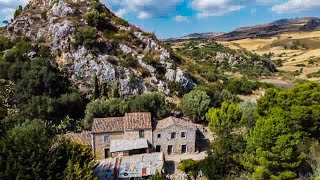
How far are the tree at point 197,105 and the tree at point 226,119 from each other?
9.39 metres

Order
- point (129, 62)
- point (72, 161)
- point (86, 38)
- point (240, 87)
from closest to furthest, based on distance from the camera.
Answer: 1. point (72, 161)
2. point (129, 62)
3. point (86, 38)
4. point (240, 87)

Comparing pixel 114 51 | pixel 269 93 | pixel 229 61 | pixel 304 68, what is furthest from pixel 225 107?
pixel 304 68

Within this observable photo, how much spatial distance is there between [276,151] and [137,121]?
20762 mm

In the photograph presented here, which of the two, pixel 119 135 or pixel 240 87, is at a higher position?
pixel 240 87

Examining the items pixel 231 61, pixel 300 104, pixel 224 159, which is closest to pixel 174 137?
pixel 224 159

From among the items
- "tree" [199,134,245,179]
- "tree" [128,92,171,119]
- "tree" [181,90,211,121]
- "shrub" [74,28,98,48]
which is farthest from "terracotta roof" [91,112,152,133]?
→ "shrub" [74,28,98,48]

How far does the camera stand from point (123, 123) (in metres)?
46.8

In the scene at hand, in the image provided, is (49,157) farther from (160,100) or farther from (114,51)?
(114,51)

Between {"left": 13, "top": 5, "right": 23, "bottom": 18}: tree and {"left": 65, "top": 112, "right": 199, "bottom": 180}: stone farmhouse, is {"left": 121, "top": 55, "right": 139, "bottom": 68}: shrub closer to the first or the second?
{"left": 65, "top": 112, "right": 199, "bottom": 180}: stone farmhouse

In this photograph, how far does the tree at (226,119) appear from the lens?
1729 inches

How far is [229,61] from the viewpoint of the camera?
144 m

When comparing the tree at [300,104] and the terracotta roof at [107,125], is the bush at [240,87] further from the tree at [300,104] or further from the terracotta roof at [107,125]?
the terracotta roof at [107,125]

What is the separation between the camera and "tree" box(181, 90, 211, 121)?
5481 centimetres

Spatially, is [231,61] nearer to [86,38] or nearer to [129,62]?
[129,62]
